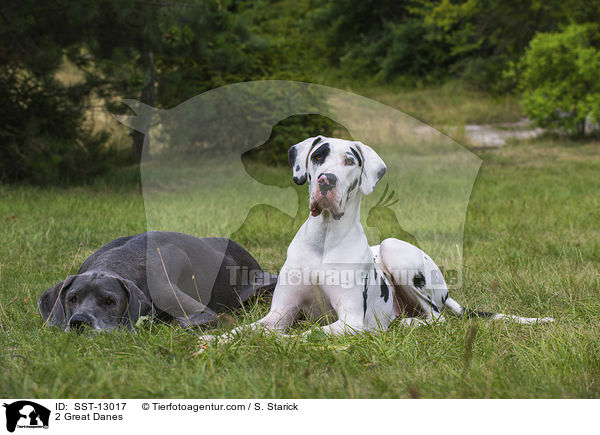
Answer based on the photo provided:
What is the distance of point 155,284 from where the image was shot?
3684 mm

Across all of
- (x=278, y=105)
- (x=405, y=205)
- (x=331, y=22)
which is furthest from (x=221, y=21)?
(x=331, y=22)

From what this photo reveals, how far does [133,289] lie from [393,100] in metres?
20.9

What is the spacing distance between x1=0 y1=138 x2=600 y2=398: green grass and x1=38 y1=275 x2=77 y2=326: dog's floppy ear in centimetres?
9

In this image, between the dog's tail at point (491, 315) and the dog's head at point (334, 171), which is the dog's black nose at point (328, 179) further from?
the dog's tail at point (491, 315)

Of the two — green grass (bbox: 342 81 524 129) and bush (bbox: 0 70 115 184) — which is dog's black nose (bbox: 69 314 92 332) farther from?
green grass (bbox: 342 81 524 129)

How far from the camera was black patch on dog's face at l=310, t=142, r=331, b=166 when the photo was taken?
3196 millimetres

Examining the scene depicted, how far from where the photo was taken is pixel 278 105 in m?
7.77

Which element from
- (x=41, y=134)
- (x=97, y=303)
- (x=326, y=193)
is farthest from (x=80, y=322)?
(x=41, y=134)

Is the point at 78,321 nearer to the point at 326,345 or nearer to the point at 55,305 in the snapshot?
the point at 55,305

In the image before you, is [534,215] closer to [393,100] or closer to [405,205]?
[405,205]

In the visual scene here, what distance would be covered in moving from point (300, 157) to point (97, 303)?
1.39 m

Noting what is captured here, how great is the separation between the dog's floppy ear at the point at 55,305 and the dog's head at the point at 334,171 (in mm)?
1459
